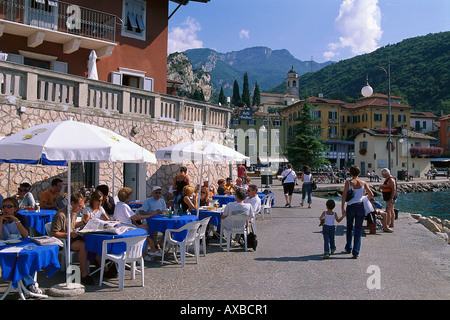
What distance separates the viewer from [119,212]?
24.7ft

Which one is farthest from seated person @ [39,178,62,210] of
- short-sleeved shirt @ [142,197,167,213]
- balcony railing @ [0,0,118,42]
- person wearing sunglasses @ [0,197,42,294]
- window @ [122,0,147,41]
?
window @ [122,0,147,41]

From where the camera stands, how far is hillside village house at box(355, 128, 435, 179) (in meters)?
66.4

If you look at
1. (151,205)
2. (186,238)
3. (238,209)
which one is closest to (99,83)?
(151,205)

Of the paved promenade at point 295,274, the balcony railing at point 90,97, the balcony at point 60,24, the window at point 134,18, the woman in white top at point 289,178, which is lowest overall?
the paved promenade at point 295,274

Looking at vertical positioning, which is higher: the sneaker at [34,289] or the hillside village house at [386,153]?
the hillside village house at [386,153]

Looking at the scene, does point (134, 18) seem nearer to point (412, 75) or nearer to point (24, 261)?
point (24, 261)

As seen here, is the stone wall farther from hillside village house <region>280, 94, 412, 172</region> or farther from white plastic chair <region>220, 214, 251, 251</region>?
hillside village house <region>280, 94, 412, 172</region>

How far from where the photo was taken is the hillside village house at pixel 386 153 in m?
66.4

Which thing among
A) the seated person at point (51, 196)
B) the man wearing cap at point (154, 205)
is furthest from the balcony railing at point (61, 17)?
the man wearing cap at point (154, 205)

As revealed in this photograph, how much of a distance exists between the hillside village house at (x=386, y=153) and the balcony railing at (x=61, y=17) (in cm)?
5591

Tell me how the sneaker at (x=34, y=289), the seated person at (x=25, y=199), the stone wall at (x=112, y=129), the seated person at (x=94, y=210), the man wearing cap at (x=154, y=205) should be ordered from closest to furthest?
the sneaker at (x=34, y=289) < the seated person at (x=94, y=210) < the man wearing cap at (x=154, y=205) < the seated person at (x=25, y=199) < the stone wall at (x=112, y=129)

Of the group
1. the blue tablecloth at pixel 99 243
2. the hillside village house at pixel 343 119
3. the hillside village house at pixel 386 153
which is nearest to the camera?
the blue tablecloth at pixel 99 243

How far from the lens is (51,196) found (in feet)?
32.2

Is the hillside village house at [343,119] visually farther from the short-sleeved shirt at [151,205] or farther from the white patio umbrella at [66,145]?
the white patio umbrella at [66,145]
